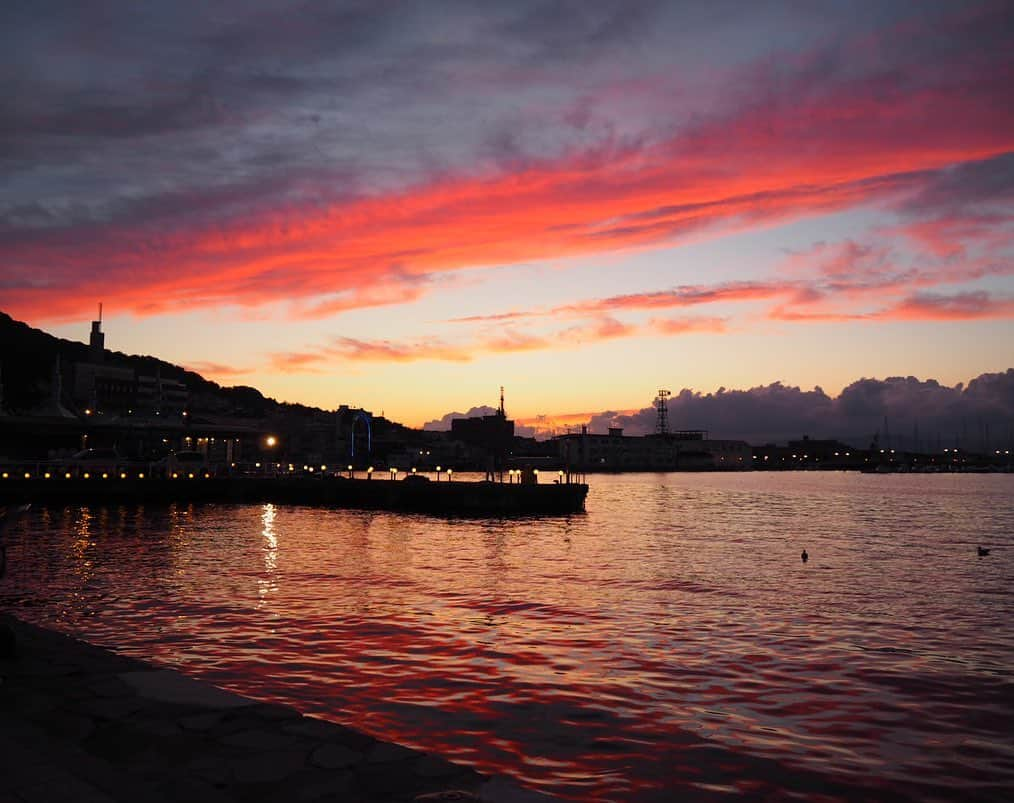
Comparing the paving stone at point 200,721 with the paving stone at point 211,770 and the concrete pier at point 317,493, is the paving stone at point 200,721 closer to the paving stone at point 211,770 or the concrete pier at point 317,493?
the paving stone at point 211,770

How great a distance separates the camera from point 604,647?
20875 mm

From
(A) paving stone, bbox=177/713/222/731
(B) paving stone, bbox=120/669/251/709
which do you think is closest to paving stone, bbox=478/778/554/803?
(A) paving stone, bbox=177/713/222/731

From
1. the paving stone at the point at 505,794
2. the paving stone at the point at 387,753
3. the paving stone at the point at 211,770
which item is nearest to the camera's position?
the paving stone at the point at 505,794

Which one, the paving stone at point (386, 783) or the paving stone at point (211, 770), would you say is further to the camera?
the paving stone at point (211, 770)

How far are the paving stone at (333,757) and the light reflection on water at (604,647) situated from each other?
3.60 metres

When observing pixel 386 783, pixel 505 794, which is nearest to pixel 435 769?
pixel 386 783

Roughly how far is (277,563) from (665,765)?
1196 inches

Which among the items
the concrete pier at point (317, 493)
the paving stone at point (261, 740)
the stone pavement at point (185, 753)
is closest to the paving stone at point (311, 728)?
the stone pavement at point (185, 753)

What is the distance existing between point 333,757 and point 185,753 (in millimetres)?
1577

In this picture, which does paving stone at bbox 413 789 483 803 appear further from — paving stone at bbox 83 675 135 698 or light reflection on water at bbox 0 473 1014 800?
paving stone at bbox 83 675 135 698

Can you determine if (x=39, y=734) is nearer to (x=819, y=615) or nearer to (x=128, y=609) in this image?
(x=128, y=609)

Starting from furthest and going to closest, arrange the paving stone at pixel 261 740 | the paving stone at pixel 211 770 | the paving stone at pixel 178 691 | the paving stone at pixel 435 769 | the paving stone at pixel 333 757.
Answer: the paving stone at pixel 178 691, the paving stone at pixel 261 740, the paving stone at pixel 333 757, the paving stone at pixel 435 769, the paving stone at pixel 211 770

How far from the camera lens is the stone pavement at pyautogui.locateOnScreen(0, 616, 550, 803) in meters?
7.32

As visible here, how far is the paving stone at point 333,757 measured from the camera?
8.18 meters
